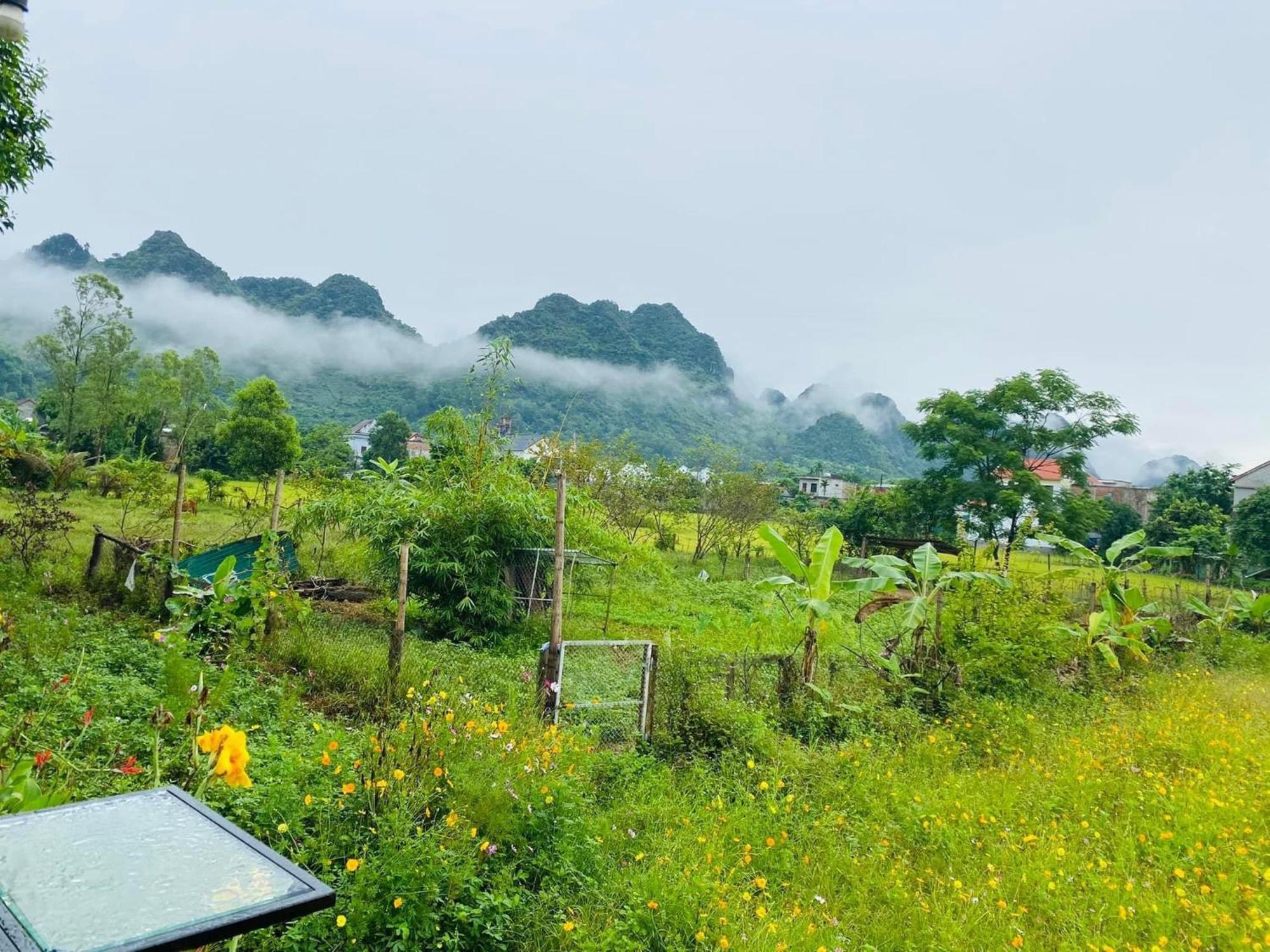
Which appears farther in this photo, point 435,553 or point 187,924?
point 435,553

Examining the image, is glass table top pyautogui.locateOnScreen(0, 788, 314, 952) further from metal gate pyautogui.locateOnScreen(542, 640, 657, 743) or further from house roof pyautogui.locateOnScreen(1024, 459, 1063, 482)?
house roof pyautogui.locateOnScreen(1024, 459, 1063, 482)

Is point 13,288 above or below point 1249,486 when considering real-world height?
above

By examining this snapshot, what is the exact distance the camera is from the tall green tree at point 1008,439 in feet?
74.8

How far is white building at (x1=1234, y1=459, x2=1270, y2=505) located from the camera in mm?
29219

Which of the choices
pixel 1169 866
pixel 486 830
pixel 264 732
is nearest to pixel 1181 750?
pixel 1169 866

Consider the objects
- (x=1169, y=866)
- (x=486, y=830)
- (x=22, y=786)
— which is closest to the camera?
(x=22, y=786)

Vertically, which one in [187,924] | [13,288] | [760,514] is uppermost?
[13,288]

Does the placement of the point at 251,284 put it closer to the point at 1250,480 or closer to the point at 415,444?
the point at 415,444

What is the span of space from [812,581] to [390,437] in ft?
138

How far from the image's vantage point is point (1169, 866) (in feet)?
12.9

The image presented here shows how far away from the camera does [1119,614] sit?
9.68 metres

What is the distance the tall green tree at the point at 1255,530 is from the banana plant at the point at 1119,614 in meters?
16.3

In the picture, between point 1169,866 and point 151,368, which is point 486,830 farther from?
point 151,368

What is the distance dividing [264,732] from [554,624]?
6.89ft
